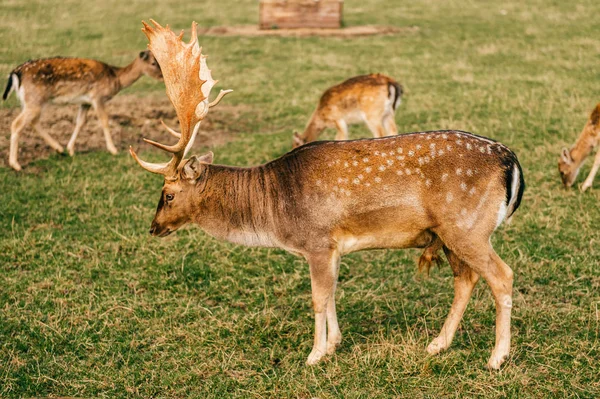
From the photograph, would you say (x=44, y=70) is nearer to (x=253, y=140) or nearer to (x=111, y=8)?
(x=253, y=140)

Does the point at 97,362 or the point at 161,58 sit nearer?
the point at 97,362

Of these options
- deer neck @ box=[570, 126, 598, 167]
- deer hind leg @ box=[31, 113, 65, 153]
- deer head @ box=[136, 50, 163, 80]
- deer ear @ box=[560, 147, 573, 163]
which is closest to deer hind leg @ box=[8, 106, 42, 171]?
deer hind leg @ box=[31, 113, 65, 153]

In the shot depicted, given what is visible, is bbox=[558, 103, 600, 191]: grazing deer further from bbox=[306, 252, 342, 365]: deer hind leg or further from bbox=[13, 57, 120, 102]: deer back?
bbox=[13, 57, 120, 102]: deer back

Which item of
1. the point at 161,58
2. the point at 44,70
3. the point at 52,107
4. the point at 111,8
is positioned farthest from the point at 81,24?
the point at 161,58

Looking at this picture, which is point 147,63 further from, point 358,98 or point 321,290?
point 321,290

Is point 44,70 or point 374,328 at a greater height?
point 44,70

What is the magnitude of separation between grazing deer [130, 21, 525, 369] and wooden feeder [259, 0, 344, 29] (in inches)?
519

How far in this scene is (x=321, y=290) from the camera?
15.6ft

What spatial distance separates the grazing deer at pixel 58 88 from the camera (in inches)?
349

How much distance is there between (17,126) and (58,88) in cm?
71

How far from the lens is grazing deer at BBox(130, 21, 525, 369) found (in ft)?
14.7

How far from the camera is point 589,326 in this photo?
511 cm

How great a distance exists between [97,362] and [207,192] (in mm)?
1388

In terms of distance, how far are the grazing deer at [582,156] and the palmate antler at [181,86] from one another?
14.9ft
